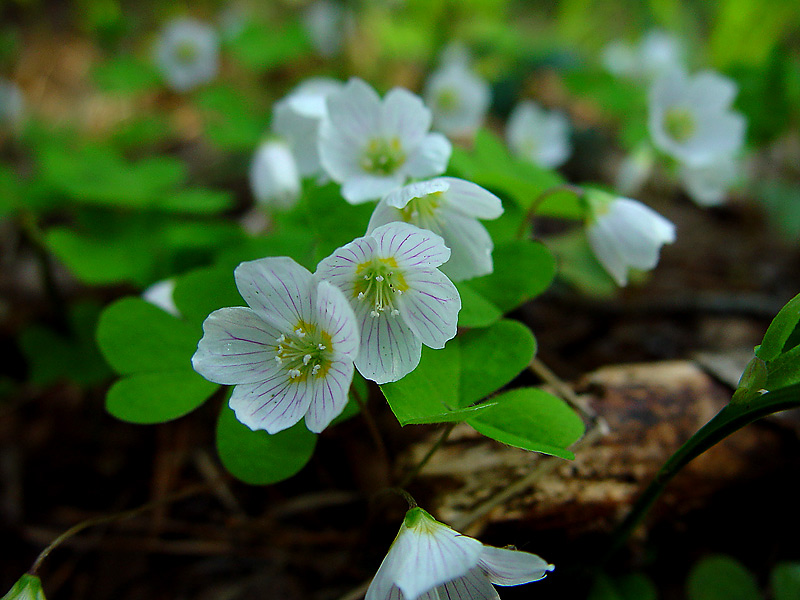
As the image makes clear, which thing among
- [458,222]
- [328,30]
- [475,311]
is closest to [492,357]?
[475,311]

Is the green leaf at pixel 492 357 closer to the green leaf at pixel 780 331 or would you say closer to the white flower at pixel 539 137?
the green leaf at pixel 780 331

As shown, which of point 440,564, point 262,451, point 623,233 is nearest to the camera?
point 440,564

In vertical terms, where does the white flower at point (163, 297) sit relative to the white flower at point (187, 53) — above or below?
below

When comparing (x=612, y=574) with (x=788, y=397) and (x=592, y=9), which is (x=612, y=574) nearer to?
(x=788, y=397)

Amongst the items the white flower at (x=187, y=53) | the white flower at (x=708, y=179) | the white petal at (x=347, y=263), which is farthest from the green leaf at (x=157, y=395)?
the white flower at (x=187, y=53)

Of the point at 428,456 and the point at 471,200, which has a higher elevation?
the point at 471,200

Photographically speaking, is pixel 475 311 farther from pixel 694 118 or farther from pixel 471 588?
pixel 694 118
